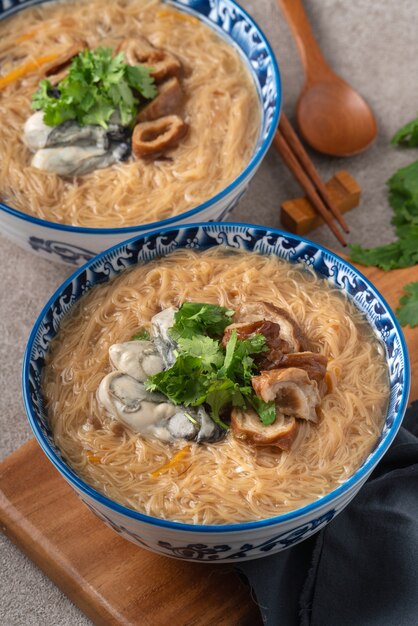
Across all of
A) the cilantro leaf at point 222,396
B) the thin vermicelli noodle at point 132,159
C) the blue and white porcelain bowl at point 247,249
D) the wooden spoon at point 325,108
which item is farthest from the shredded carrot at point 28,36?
the cilantro leaf at point 222,396

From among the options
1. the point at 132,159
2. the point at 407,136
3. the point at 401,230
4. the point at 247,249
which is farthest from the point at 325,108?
the point at 247,249

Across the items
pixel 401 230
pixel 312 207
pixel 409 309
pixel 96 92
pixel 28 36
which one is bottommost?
pixel 401 230

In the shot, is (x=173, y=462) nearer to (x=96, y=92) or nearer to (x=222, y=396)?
(x=222, y=396)

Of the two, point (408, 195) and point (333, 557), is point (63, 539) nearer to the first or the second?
point (333, 557)

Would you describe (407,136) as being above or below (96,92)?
below

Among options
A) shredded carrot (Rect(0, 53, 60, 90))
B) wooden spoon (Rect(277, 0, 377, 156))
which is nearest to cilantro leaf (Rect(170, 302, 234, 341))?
shredded carrot (Rect(0, 53, 60, 90))

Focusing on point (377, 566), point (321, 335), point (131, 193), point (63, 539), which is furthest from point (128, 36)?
point (377, 566)
